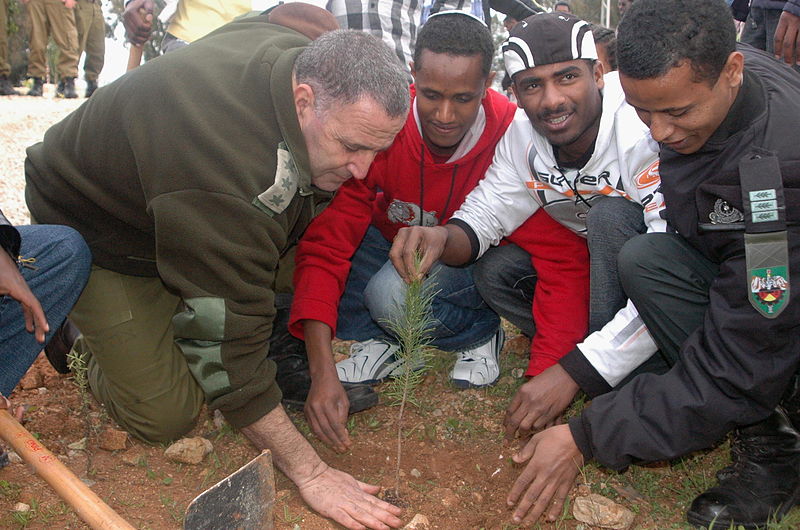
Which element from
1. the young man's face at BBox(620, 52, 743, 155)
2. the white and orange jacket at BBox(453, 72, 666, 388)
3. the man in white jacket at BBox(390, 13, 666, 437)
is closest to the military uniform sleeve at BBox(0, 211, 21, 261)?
the man in white jacket at BBox(390, 13, 666, 437)

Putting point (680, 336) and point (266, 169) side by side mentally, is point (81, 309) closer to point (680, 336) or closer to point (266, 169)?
point (266, 169)

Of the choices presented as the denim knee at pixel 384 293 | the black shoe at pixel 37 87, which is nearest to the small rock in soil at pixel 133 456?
the denim knee at pixel 384 293

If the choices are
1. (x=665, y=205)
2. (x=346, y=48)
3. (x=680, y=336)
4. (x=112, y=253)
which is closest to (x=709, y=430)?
(x=680, y=336)

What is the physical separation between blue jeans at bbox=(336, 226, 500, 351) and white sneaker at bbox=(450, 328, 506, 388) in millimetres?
42

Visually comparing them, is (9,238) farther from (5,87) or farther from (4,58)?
(5,87)

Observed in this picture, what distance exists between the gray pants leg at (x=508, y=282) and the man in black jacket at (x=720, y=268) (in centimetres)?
98

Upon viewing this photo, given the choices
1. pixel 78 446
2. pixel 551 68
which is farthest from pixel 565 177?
pixel 78 446

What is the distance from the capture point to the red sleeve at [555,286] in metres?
3.14

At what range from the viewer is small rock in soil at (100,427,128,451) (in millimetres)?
2971

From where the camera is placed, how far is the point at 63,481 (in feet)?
6.85

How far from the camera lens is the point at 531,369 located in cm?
314

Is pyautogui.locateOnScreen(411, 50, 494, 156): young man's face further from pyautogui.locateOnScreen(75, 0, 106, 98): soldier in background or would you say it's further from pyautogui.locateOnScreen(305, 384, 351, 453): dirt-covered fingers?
pyautogui.locateOnScreen(75, 0, 106, 98): soldier in background

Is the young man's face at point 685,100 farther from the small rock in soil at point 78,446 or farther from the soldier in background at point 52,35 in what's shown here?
the soldier in background at point 52,35

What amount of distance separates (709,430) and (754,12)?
273cm
